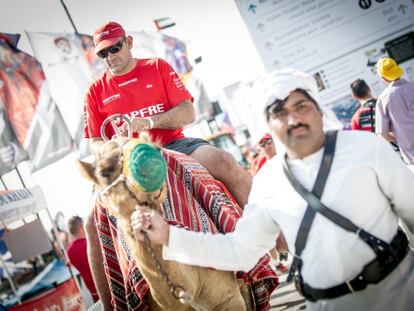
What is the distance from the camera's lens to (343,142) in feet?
7.43

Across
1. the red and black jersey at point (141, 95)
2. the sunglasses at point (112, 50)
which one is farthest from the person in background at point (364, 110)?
the sunglasses at point (112, 50)

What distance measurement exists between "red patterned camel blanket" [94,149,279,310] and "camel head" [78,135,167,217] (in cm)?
62

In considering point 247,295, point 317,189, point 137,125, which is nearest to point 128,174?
point 317,189

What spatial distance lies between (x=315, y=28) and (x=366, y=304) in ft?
26.8

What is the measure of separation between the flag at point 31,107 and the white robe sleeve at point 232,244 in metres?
9.77

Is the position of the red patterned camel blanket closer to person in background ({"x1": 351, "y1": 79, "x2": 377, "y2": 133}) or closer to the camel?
the camel

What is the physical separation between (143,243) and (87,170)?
53 centimetres

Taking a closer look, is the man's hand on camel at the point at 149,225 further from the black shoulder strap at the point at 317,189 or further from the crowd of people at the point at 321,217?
the black shoulder strap at the point at 317,189

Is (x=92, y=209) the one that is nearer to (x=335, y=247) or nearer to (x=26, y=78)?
(x=335, y=247)

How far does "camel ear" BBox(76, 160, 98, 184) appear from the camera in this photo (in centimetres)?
248

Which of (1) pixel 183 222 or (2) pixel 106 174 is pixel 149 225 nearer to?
(2) pixel 106 174

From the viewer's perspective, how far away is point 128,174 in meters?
2.27

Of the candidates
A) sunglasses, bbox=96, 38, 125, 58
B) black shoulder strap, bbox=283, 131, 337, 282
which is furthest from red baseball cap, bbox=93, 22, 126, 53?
black shoulder strap, bbox=283, 131, 337, 282

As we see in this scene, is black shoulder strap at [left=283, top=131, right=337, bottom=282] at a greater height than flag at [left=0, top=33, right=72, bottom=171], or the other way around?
flag at [left=0, top=33, right=72, bottom=171]
